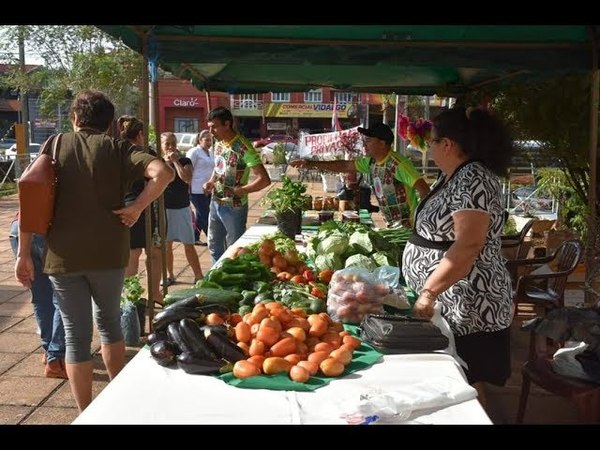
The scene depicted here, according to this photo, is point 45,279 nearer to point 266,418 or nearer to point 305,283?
point 305,283

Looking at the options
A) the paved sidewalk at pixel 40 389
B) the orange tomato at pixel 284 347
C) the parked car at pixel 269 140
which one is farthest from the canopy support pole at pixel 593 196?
the parked car at pixel 269 140

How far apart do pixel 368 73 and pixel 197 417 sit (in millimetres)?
5399

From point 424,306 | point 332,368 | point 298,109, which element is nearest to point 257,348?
point 332,368

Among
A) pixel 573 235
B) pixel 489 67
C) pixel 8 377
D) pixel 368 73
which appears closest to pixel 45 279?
pixel 8 377

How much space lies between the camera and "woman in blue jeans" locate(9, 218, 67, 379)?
4.29 metres

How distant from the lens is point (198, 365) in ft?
7.69

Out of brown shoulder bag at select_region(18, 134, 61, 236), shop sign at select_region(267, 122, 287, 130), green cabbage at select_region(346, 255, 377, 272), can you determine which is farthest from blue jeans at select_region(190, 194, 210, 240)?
shop sign at select_region(267, 122, 287, 130)

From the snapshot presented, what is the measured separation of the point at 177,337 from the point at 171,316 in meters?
0.19

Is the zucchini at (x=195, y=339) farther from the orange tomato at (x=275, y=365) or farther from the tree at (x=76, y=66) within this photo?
the tree at (x=76, y=66)

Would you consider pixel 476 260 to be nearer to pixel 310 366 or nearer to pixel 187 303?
pixel 310 366

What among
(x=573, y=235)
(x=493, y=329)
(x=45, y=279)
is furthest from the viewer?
(x=573, y=235)

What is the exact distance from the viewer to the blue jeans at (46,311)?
14.1 ft

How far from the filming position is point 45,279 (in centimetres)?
432

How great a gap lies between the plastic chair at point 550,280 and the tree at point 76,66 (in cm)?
919
